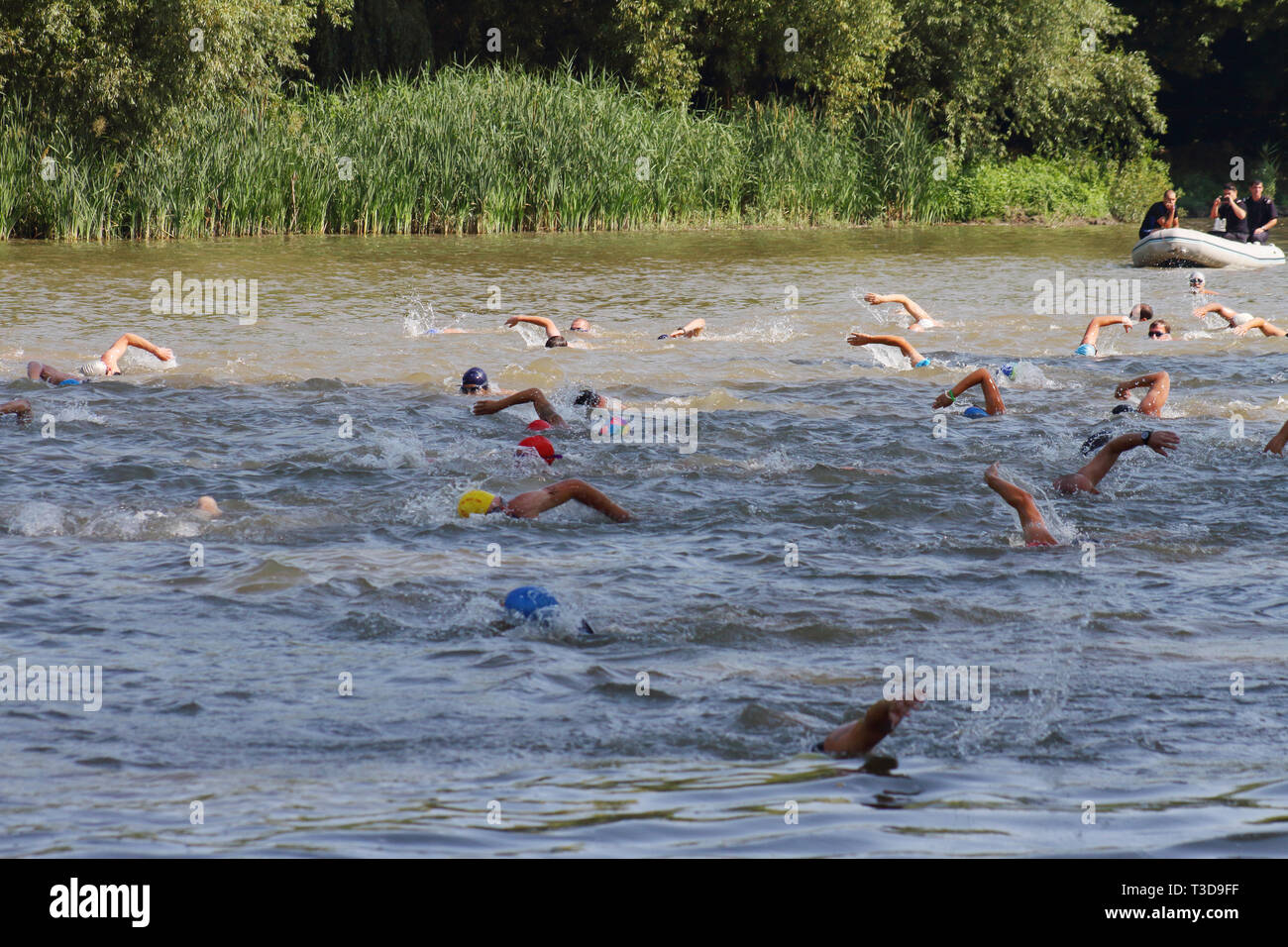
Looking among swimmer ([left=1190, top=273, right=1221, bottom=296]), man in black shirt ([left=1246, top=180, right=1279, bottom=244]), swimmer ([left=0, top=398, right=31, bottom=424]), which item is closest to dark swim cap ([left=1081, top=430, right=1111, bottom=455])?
swimmer ([left=0, top=398, right=31, bottom=424])

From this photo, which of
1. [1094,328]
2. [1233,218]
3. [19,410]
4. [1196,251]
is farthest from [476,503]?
[1233,218]

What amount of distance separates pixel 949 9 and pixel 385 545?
33.0m

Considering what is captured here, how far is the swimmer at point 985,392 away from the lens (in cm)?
1170

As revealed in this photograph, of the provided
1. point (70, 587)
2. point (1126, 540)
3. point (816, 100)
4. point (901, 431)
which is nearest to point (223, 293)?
point (901, 431)

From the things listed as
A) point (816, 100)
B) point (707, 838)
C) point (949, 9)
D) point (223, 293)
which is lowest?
point (707, 838)

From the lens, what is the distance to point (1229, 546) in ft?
28.1

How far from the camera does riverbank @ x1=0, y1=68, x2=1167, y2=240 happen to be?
26.3 m

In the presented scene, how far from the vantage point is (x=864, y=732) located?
17.3 feet

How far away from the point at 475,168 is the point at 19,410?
18.8 meters

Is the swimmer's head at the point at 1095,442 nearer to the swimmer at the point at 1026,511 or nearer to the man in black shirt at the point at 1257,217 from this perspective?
the swimmer at the point at 1026,511

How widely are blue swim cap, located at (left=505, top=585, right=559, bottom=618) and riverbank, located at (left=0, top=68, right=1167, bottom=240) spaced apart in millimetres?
21413

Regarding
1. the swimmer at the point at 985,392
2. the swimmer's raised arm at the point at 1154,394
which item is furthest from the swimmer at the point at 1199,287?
the swimmer at the point at 985,392

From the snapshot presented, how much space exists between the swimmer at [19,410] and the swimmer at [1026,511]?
7512mm
